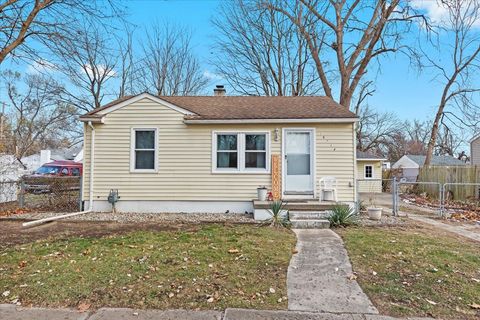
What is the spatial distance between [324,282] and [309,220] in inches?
150

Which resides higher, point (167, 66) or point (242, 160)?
point (167, 66)

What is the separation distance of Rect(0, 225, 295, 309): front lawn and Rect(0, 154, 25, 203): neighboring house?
7757 millimetres

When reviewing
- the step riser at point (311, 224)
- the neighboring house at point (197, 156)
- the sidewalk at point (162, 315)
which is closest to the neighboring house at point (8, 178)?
the neighboring house at point (197, 156)

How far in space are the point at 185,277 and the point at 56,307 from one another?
1473 mm

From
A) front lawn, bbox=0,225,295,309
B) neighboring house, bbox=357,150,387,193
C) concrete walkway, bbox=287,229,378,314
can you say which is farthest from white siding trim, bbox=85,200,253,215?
neighboring house, bbox=357,150,387,193

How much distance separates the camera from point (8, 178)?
13.0 metres

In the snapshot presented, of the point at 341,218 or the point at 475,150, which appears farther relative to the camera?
the point at 475,150

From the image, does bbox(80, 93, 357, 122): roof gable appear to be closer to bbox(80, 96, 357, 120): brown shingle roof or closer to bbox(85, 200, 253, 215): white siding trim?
bbox(80, 96, 357, 120): brown shingle roof

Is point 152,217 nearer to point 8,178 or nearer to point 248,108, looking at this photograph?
point 248,108

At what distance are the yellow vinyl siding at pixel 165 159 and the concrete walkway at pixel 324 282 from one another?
4.45 meters

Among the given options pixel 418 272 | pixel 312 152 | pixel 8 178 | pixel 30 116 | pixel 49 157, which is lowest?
pixel 418 272

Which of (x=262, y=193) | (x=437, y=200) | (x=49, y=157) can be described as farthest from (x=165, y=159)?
(x=49, y=157)

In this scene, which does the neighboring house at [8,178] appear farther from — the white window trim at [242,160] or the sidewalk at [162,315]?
the sidewalk at [162,315]

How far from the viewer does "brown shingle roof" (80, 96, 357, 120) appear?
980cm
